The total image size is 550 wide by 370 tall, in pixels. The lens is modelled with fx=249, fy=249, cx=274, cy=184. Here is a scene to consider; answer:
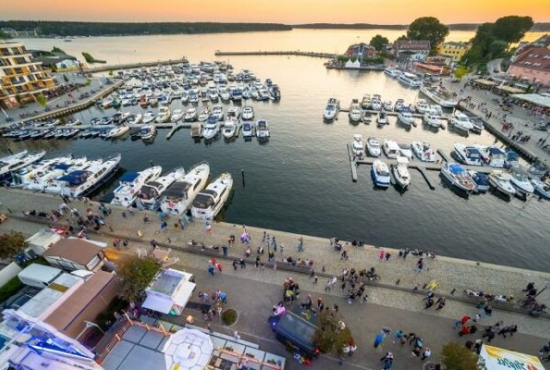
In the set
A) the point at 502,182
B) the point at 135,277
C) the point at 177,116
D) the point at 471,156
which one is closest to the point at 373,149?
the point at 471,156

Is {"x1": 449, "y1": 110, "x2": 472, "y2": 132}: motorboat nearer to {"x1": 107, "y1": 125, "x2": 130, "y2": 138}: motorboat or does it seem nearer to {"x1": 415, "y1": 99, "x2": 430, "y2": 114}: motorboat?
{"x1": 415, "y1": 99, "x2": 430, "y2": 114}: motorboat

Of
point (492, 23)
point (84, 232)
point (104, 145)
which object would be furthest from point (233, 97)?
point (492, 23)

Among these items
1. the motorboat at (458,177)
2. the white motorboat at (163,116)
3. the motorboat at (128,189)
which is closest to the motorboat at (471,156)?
the motorboat at (458,177)

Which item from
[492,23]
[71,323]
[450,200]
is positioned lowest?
[450,200]

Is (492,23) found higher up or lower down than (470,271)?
higher up

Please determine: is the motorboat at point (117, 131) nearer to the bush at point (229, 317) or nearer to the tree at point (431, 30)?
the bush at point (229, 317)

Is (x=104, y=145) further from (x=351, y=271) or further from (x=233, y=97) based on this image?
(x=351, y=271)
